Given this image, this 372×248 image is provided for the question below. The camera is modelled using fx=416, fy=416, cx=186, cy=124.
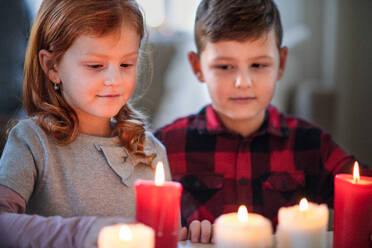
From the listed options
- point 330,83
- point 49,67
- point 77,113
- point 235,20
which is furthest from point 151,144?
point 330,83

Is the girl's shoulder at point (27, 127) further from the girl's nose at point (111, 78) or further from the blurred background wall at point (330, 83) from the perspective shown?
the blurred background wall at point (330, 83)

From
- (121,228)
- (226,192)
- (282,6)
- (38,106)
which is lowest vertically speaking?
(226,192)

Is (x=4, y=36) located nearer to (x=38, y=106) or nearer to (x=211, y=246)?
(x=38, y=106)

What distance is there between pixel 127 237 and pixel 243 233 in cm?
15

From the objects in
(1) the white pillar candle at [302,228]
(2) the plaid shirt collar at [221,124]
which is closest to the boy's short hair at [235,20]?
(2) the plaid shirt collar at [221,124]

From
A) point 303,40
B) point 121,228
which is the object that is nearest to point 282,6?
point 303,40

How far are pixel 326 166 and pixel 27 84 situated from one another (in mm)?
923

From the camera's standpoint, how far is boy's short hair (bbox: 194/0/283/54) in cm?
125

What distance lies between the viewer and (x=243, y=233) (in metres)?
0.54

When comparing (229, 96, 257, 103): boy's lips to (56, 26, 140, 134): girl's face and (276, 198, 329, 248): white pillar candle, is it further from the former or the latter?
(276, 198, 329, 248): white pillar candle

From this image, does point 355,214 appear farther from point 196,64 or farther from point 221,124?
point 196,64

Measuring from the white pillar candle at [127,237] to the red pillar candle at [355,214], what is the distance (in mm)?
361

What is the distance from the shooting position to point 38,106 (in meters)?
1.00

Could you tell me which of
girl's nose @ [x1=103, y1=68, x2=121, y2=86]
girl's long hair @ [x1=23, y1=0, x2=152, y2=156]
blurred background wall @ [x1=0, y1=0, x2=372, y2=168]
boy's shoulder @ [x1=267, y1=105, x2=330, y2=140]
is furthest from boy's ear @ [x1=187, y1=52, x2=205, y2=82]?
blurred background wall @ [x1=0, y1=0, x2=372, y2=168]
